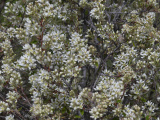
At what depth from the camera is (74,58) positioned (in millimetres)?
2822

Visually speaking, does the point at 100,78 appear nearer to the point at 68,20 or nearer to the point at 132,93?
the point at 132,93

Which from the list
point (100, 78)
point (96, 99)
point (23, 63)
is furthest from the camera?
point (100, 78)

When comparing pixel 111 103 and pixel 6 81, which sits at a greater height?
pixel 6 81

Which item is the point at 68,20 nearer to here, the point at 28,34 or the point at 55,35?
the point at 55,35

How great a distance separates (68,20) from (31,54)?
144cm

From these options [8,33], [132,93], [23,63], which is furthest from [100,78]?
[8,33]

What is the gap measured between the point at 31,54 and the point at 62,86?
61 cm

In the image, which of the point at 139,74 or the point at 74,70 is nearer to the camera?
the point at 74,70

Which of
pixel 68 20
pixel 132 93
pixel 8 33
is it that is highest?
pixel 68 20

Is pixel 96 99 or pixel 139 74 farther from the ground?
pixel 139 74

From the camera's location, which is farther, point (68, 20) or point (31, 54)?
point (68, 20)

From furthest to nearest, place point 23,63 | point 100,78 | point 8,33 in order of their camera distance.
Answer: point 8,33, point 100,78, point 23,63

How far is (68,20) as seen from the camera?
4.02 m

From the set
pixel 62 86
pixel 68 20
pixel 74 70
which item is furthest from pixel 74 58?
pixel 68 20
